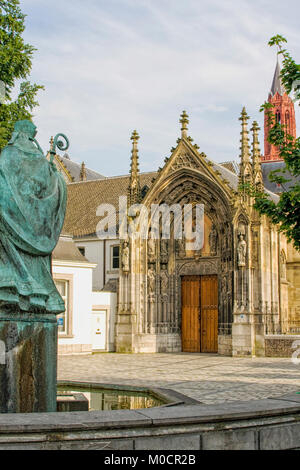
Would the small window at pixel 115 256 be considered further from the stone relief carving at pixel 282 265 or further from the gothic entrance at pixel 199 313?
the stone relief carving at pixel 282 265

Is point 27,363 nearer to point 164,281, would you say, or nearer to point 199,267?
point 199,267

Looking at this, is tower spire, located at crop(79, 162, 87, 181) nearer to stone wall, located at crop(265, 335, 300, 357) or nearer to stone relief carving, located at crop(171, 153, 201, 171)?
stone relief carving, located at crop(171, 153, 201, 171)

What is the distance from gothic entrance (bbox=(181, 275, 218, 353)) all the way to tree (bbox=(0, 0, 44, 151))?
10824 millimetres

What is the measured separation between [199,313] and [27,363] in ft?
65.9

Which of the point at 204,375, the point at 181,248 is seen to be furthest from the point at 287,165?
the point at 181,248

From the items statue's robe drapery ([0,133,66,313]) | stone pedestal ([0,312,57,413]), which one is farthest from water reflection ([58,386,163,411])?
statue's robe drapery ([0,133,66,313])

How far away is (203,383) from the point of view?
1324 cm

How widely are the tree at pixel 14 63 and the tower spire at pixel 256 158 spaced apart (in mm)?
9381

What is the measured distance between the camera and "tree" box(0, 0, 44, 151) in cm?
1983

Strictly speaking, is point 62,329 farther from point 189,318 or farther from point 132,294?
point 189,318

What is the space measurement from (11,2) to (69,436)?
19412mm

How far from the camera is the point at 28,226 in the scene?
6441mm

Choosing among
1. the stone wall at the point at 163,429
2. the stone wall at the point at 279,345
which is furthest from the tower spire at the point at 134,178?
the stone wall at the point at 163,429

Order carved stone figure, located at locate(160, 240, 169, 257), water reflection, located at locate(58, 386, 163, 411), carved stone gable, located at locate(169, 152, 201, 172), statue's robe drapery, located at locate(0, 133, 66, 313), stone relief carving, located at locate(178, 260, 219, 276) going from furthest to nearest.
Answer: carved stone figure, located at locate(160, 240, 169, 257), carved stone gable, located at locate(169, 152, 201, 172), stone relief carving, located at locate(178, 260, 219, 276), water reflection, located at locate(58, 386, 163, 411), statue's robe drapery, located at locate(0, 133, 66, 313)
